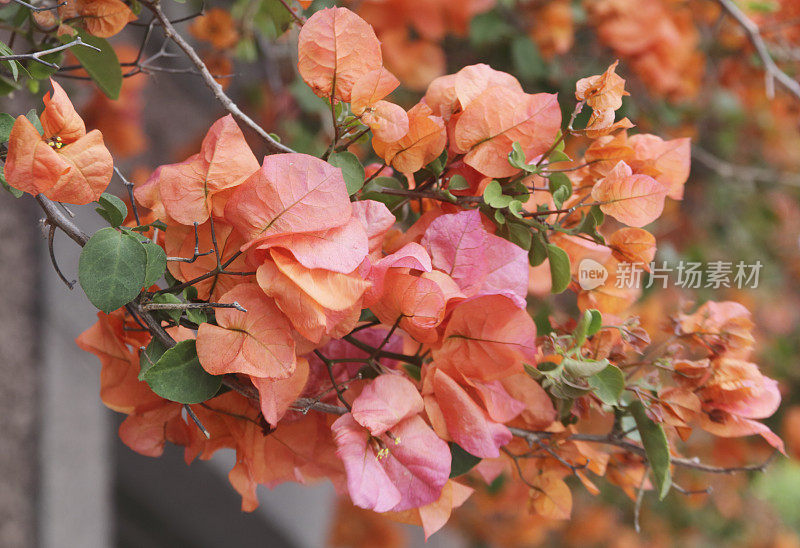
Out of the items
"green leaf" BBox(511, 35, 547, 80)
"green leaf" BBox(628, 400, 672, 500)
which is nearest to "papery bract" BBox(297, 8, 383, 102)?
"green leaf" BBox(628, 400, 672, 500)

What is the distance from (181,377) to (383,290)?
0.10 meters

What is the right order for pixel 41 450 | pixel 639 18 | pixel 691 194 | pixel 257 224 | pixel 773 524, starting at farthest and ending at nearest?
pixel 773 524
pixel 691 194
pixel 41 450
pixel 639 18
pixel 257 224

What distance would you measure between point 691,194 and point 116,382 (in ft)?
4.14

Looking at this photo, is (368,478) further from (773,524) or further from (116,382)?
(773,524)

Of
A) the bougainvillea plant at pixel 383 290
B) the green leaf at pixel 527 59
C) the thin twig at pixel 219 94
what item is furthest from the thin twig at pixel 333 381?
the green leaf at pixel 527 59

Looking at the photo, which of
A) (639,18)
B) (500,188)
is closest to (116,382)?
(500,188)

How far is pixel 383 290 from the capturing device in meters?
0.31

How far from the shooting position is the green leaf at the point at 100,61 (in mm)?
370

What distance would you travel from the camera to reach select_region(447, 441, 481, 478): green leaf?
35cm

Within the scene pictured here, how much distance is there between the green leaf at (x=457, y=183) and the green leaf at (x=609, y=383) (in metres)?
0.11

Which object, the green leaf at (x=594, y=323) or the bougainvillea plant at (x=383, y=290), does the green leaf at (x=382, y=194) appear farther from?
the green leaf at (x=594, y=323)

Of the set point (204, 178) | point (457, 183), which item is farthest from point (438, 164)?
point (204, 178)

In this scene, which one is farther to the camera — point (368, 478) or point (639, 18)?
point (639, 18)

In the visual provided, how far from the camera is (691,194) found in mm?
1351
